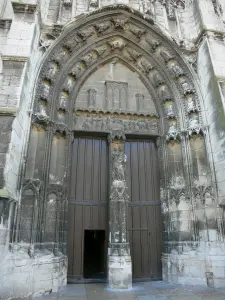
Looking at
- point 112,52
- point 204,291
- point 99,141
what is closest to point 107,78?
point 112,52

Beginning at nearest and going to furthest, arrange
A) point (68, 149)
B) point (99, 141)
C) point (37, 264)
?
1. point (37, 264)
2. point (68, 149)
3. point (99, 141)

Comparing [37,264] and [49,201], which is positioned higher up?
[49,201]

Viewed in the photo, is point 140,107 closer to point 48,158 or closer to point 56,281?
point 48,158

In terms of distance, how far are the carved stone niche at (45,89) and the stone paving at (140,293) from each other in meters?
4.48

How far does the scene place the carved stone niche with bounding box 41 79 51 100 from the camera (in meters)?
6.06

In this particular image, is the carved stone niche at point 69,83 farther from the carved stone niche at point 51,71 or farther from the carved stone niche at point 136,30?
the carved stone niche at point 136,30

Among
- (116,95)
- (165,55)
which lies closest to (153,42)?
(165,55)

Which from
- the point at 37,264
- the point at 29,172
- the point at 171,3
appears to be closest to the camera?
the point at 37,264

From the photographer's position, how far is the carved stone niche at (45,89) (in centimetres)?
606

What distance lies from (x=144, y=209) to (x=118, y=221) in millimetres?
1079

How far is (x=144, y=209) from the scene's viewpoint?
21.3 ft

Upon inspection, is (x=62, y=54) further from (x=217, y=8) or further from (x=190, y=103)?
(x=217, y=8)

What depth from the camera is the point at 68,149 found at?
6277mm

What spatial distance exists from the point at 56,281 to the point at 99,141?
12.1 ft
